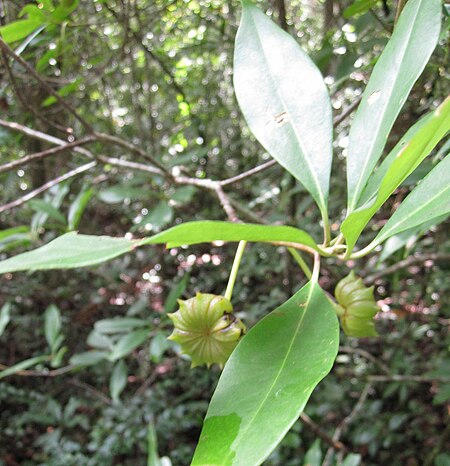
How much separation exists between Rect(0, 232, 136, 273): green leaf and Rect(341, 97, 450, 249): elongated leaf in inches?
6.8

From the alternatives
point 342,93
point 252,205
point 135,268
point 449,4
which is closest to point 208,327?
point 449,4

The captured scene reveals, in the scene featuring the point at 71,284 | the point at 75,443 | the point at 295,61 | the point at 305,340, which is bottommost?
the point at 75,443

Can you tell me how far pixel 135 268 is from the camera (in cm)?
280

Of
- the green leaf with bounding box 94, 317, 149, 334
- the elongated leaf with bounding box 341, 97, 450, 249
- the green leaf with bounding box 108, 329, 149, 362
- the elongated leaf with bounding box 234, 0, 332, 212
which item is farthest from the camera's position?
the green leaf with bounding box 94, 317, 149, 334

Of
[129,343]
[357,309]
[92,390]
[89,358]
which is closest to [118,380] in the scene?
[89,358]

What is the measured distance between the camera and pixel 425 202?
0.44 meters

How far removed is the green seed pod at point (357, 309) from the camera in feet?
1.94

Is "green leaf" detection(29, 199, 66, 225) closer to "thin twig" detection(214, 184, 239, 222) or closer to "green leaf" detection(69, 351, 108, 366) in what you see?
"green leaf" detection(69, 351, 108, 366)

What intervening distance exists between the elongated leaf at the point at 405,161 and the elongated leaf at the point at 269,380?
8cm

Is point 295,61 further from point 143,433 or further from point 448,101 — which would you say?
point 143,433

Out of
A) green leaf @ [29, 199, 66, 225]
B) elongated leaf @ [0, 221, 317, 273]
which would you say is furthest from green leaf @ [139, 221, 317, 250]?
green leaf @ [29, 199, 66, 225]

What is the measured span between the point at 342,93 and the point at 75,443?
1.89 metres

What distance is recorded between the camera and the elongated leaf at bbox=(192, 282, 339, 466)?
35cm

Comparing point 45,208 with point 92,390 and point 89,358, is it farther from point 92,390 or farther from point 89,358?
point 92,390
